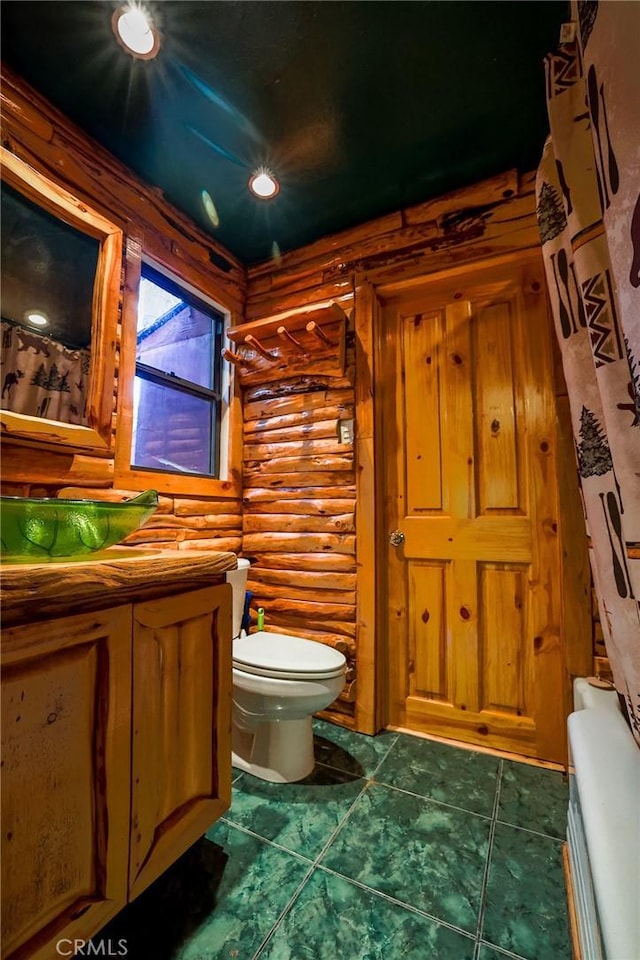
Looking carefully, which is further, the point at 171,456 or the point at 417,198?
the point at 171,456

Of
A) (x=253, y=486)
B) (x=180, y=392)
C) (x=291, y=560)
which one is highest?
(x=180, y=392)

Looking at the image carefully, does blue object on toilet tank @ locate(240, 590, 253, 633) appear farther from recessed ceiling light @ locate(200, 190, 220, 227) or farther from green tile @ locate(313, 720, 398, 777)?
recessed ceiling light @ locate(200, 190, 220, 227)

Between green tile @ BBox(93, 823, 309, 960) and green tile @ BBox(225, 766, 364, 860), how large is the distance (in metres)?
0.06

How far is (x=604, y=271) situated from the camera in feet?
2.46

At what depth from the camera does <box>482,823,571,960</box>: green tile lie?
916mm

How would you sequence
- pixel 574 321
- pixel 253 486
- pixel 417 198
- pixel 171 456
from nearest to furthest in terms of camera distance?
pixel 574 321 < pixel 417 198 < pixel 171 456 < pixel 253 486

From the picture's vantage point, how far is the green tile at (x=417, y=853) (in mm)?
1020

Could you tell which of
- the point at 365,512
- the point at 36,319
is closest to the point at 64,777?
the point at 365,512

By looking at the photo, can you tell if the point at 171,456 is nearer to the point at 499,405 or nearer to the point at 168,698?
the point at 168,698

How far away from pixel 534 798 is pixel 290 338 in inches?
86.9

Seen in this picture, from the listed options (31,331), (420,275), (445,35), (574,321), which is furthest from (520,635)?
(31,331)

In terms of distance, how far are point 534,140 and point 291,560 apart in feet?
7.18

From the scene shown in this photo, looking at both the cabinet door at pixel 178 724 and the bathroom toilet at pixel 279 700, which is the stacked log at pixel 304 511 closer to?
the bathroom toilet at pixel 279 700

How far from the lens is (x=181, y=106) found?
145cm
